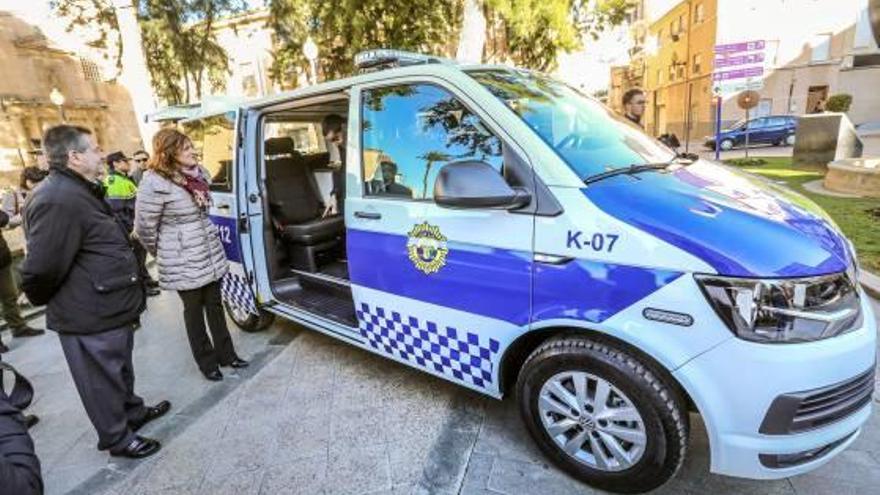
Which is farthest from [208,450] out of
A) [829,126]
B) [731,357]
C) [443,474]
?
[829,126]

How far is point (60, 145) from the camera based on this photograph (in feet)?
7.97

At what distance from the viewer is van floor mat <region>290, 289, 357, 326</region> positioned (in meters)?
3.53

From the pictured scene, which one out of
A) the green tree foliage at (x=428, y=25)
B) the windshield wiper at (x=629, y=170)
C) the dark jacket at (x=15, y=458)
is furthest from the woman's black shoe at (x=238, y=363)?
the green tree foliage at (x=428, y=25)

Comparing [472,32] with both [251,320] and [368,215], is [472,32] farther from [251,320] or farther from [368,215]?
[368,215]

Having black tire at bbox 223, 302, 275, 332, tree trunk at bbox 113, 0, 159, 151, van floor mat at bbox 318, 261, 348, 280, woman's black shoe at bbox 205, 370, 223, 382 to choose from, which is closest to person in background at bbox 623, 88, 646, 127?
van floor mat at bbox 318, 261, 348, 280

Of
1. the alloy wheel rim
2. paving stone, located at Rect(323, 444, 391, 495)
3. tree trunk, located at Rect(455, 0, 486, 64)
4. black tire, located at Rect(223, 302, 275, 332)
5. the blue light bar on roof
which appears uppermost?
tree trunk, located at Rect(455, 0, 486, 64)

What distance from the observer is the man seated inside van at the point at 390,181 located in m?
2.71

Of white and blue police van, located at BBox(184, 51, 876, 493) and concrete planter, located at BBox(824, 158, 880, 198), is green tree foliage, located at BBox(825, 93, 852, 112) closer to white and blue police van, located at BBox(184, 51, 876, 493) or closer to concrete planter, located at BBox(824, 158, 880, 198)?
concrete planter, located at BBox(824, 158, 880, 198)

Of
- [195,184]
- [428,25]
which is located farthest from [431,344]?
[428,25]

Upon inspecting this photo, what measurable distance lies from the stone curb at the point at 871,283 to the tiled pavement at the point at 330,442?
2.06m

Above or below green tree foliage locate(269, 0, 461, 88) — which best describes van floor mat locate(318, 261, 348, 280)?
below

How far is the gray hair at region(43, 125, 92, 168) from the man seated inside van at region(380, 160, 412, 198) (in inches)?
61.2

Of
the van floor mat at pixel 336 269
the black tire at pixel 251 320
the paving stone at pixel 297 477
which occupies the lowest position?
the paving stone at pixel 297 477

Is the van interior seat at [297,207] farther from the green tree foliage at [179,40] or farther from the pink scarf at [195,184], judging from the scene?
the green tree foliage at [179,40]
